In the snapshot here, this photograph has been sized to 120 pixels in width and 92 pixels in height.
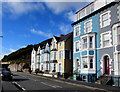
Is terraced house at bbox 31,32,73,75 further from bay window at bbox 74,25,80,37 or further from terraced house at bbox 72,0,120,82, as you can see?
terraced house at bbox 72,0,120,82

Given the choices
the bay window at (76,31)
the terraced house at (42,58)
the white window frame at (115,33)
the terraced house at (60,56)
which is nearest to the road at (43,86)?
the white window frame at (115,33)

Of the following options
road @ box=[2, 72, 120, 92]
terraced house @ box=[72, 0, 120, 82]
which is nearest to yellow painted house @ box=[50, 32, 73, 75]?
terraced house @ box=[72, 0, 120, 82]

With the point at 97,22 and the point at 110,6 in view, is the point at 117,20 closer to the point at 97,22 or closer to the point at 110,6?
the point at 110,6

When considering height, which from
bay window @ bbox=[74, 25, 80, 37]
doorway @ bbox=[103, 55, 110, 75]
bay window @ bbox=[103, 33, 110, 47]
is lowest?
doorway @ bbox=[103, 55, 110, 75]

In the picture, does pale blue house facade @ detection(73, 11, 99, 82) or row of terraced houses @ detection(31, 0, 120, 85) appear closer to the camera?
row of terraced houses @ detection(31, 0, 120, 85)

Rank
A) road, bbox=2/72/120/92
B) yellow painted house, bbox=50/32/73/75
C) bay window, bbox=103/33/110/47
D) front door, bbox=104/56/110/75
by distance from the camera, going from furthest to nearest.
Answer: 1. yellow painted house, bbox=50/32/73/75
2. front door, bbox=104/56/110/75
3. bay window, bbox=103/33/110/47
4. road, bbox=2/72/120/92

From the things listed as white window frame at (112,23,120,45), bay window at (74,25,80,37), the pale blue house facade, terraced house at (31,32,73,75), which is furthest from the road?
terraced house at (31,32,73,75)

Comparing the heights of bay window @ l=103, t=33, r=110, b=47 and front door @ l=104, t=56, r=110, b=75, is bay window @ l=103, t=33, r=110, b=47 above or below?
above

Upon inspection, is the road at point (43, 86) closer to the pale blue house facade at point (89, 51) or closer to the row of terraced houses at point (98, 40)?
the row of terraced houses at point (98, 40)

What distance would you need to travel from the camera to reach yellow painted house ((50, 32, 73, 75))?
35.2 metres

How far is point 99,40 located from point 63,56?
13682 millimetres

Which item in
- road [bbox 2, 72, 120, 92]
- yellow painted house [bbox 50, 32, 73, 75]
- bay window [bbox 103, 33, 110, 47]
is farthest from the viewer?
yellow painted house [bbox 50, 32, 73, 75]

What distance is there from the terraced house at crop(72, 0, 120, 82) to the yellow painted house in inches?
270

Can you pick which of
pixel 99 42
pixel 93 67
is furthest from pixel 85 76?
pixel 99 42
